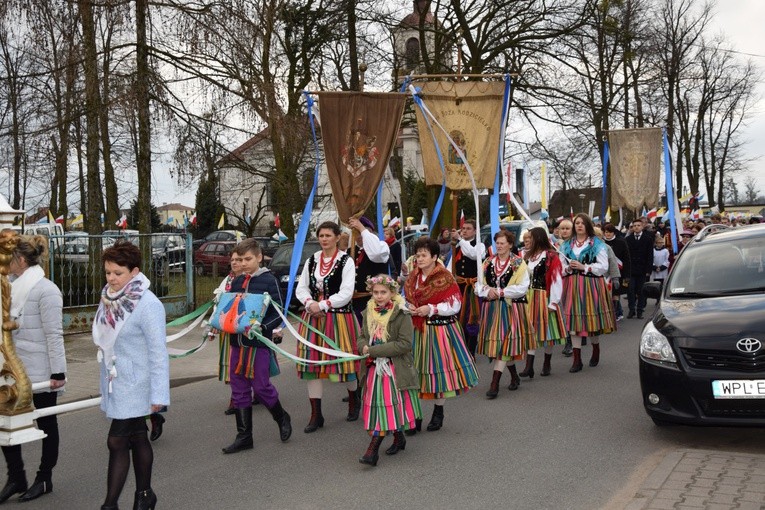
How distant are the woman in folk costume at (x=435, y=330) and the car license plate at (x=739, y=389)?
2025mm

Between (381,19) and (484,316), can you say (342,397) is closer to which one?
(484,316)

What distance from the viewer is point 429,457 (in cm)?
629

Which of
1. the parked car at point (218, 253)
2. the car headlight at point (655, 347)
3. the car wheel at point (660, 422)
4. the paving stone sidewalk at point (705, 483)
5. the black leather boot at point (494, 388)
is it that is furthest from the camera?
the parked car at point (218, 253)

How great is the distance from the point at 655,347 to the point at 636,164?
41.9 feet

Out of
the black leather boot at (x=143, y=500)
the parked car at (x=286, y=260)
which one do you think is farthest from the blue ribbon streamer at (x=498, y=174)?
the parked car at (x=286, y=260)

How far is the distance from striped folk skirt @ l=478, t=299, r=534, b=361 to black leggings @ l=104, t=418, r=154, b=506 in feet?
14.4

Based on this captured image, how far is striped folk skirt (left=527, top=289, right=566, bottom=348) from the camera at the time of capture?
9.41 m

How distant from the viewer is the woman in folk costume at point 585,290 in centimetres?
987

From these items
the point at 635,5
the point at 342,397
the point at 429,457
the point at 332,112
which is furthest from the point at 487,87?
the point at 635,5

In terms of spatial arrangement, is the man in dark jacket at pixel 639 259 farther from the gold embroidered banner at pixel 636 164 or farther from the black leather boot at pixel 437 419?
the black leather boot at pixel 437 419

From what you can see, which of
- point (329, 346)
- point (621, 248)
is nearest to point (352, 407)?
point (329, 346)

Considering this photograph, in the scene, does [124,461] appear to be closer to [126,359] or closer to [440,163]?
[126,359]

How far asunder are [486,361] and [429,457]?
4.90m

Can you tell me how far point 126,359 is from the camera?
4.63 meters
